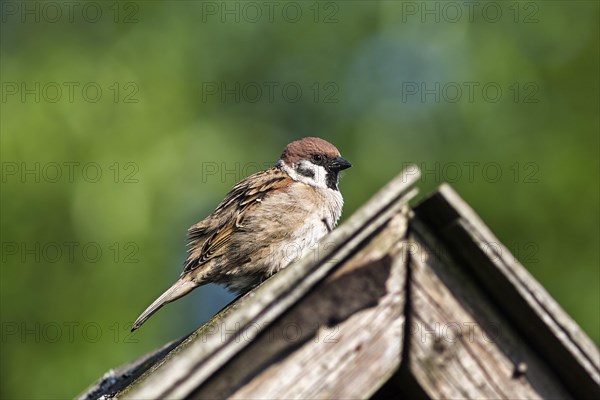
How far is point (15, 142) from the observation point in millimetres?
7008

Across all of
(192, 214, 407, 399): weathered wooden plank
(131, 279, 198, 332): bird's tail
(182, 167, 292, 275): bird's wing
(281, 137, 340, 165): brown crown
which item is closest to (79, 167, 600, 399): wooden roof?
(192, 214, 407, 399): weathered wooden plank

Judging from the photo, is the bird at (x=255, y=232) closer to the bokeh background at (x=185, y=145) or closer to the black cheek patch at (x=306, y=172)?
the black cheek patch at (x=306, y=172)

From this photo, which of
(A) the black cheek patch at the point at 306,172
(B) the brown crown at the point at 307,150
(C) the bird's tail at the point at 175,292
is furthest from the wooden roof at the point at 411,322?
(B) the brown crown at the point at 307,150

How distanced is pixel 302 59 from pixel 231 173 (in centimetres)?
243

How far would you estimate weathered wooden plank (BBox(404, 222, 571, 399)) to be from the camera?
2.60 metres

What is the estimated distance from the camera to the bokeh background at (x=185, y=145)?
23.1 feet

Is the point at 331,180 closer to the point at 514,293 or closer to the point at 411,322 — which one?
the point at 411,322

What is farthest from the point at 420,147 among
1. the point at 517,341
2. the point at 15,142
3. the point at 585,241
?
the point at 517,341

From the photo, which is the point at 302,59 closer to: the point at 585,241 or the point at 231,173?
the point at 231,173

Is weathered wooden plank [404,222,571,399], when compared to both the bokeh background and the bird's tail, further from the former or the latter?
the bokeh background

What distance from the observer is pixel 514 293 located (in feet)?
8.21

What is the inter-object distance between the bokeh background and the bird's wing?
68.1 inches

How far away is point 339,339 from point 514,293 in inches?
20.8

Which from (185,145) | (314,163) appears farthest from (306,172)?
(185,145)
